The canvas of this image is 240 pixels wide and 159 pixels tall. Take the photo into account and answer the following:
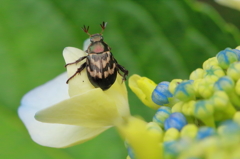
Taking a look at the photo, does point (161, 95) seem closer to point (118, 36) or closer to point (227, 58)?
point (227, 58)

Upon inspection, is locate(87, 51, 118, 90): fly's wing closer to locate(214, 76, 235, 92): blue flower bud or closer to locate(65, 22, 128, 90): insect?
locate(65, 22, 128, 90): insect

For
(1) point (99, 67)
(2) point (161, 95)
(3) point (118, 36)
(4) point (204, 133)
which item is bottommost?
(4) point (204, 133)

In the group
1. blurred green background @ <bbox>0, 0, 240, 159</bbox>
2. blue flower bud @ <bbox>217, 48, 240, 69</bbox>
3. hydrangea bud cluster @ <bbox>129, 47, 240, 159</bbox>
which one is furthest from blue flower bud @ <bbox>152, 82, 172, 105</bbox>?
blurred green background @ <bbox>0, 0, 240, 159</bbox>

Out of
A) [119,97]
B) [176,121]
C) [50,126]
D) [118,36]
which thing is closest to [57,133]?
[50,126]

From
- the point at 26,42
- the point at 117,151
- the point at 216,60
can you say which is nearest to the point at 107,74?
the point at 216,60

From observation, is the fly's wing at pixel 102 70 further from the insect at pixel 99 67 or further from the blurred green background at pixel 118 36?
the blurred green background at pixel 118 36

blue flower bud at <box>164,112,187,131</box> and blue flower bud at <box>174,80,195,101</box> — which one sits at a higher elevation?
blue flower bud at <box>174,80,195,101</box>
